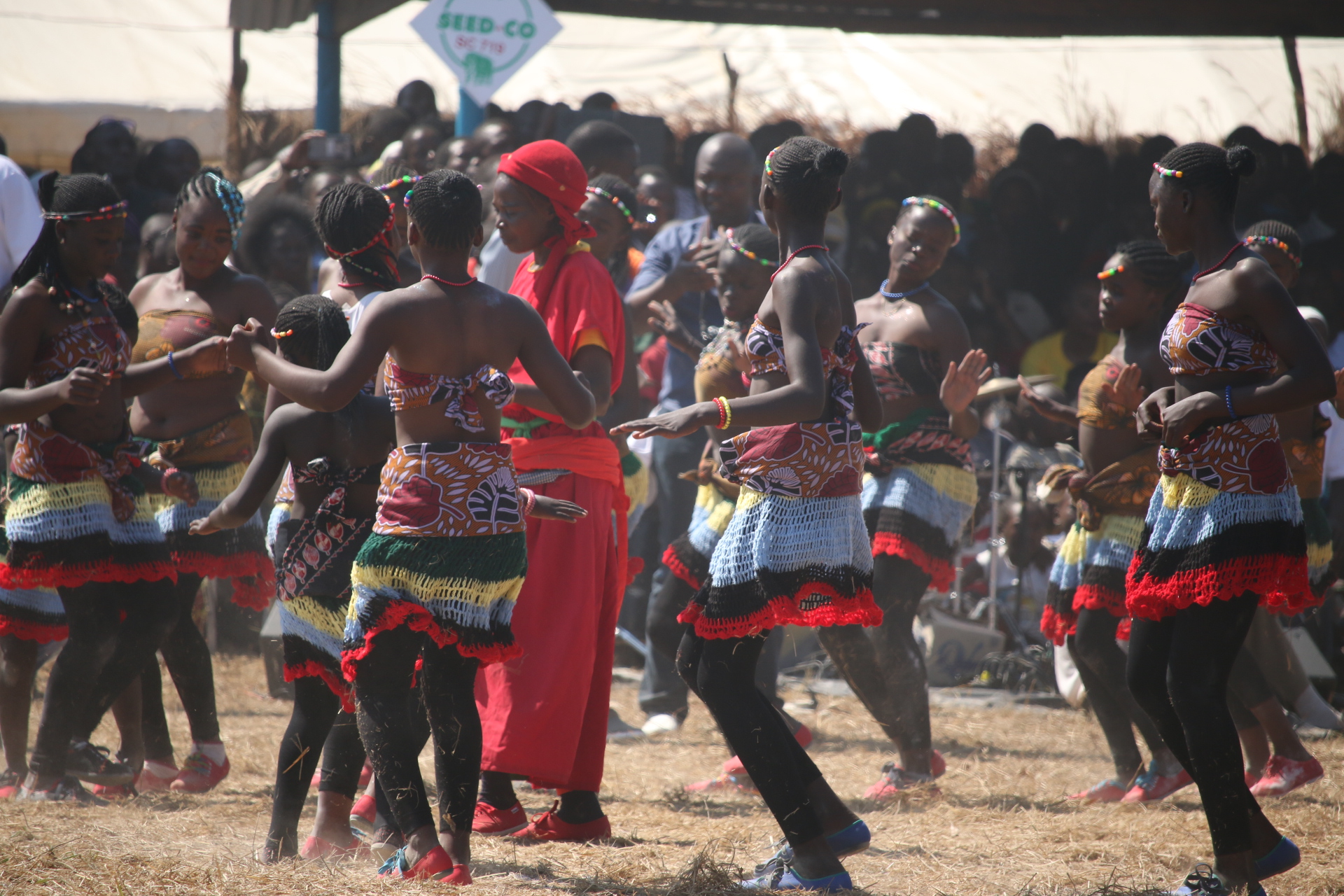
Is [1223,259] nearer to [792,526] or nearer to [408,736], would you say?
[792,526]

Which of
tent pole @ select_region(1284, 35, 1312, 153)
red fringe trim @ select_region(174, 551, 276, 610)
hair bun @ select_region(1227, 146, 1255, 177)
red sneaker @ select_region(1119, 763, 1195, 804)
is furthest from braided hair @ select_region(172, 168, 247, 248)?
tent pole @ select_region(1284, 35, 1312, 153)

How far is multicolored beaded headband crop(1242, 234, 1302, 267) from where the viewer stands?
16.4 ft

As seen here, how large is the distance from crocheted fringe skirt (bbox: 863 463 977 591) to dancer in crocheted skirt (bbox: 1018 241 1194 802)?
17.8 inches

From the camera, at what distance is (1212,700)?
11.0ft

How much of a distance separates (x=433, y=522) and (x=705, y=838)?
1624 millimetres

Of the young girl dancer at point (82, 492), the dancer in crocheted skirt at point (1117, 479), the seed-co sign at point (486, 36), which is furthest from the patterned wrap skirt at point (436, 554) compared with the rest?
the seed-co sign at point (486, 36)

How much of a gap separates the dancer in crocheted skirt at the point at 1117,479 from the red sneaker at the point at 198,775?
10.7 feet

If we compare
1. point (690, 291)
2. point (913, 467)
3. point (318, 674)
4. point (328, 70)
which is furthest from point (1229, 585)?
point (328, 70)

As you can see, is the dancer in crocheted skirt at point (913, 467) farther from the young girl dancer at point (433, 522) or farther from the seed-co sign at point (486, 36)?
the seed-co sign at point (486, 36)

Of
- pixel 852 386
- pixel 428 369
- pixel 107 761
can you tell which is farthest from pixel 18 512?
pixel 852 386

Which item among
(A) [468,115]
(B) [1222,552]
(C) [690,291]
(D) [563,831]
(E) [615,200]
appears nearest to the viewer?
(B) [1222,552]

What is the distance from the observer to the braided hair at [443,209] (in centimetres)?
336

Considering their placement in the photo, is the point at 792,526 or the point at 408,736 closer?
the point at 408,736

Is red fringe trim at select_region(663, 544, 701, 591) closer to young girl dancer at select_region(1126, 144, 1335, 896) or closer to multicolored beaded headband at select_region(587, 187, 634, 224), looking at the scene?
multicolored beaded headband at select_region(587, 187, 634, 224)
